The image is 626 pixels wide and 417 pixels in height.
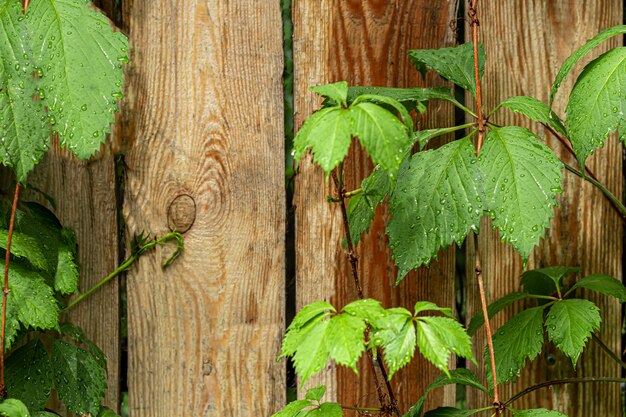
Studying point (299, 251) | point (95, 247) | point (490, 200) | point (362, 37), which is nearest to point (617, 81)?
point (490, 200)

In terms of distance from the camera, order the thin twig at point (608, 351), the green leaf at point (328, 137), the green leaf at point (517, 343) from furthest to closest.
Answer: the thin twig at point (608, 351)
the green leaf at point (517, 343)
the green leaf at point (328, 137)

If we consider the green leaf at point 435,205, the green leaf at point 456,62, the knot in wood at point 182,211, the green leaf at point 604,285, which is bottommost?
the green leaf at point 604,285

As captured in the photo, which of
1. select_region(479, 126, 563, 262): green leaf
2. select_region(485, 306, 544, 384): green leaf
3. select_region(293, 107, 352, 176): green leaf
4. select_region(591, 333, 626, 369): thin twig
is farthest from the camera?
select_region(591, 333, 626, 369): thin twig

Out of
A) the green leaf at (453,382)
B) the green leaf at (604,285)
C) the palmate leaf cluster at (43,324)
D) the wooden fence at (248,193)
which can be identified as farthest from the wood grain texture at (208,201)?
the green leaf at (604,285)

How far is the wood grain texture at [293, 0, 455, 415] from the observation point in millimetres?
1763

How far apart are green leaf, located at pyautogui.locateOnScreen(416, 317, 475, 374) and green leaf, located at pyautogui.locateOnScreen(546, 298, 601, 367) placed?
1.21ft

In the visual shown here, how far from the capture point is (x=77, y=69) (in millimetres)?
1361

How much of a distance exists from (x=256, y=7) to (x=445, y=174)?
2.11ft

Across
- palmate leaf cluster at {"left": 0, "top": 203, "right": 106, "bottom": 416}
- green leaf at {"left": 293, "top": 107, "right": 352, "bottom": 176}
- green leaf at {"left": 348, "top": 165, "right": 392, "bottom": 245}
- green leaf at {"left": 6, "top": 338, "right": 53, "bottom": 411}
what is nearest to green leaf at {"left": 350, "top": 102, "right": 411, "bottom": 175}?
green leaf at {"left": 293, "top": 107, "right": 352, "bottom": 176}

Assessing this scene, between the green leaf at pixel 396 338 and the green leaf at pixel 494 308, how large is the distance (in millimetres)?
457

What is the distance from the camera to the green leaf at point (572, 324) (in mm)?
1522

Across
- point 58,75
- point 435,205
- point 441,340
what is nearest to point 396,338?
point 441,340

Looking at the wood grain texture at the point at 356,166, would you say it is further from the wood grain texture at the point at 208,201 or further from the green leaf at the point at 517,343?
the green leaf at the point at 517,343

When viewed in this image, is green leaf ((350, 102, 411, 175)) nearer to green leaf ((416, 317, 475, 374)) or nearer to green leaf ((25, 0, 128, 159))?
green leaf ((416, 317, 475, 374))
